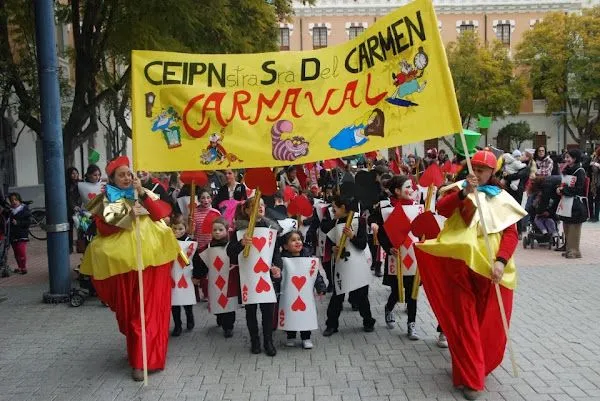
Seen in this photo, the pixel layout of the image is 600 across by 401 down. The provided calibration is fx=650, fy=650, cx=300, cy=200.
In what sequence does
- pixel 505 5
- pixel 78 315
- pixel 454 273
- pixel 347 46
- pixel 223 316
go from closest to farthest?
pixel 454 273
pixel 347 46
pixel 223 316
pixel 78 315
pixel 505 5

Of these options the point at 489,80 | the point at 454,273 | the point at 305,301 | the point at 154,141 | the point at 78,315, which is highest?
the point at 489,80

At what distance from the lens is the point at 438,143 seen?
42.0 meters

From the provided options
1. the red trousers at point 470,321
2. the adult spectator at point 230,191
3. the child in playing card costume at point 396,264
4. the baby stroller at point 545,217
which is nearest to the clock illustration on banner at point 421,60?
the red trousers at point 470,321

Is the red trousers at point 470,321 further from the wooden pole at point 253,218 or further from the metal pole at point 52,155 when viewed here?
the metal pole at point 52,155

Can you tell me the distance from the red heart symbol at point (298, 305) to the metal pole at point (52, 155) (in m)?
3.79

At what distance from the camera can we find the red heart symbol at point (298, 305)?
613 centimetres

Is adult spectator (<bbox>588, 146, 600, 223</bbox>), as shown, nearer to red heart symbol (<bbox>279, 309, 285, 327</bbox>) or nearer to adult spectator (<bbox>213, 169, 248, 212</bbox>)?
adult spectator (<bbox>213, 169, 248, 212</bbox>)

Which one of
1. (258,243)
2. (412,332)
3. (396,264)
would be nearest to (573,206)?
(396,264)

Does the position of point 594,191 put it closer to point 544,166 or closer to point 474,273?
point 544,166

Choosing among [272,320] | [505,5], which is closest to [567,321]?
[272,320]

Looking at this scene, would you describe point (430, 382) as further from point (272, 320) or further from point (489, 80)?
point (489, 80)

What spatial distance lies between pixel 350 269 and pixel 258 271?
1.08 m

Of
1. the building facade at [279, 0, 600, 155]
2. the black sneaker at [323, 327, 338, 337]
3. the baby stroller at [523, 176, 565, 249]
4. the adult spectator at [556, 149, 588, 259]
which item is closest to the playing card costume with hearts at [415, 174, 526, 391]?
the black sneaker at [323, 327, 338, 337]

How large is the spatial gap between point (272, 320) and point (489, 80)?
35865 millimetres
